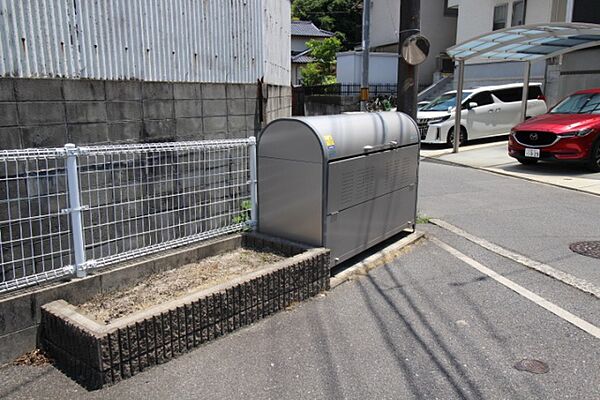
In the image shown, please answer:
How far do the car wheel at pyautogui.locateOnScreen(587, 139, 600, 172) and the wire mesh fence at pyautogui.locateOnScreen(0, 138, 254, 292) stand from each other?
27.2 feet

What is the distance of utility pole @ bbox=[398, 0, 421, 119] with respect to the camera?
6.34 metres

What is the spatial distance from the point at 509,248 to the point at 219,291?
3.77 metres

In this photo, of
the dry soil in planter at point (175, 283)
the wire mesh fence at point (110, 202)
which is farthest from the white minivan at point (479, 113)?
the dry soil in planter at point (175, 283)

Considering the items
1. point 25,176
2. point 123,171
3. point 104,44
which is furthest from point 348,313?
point 104,44

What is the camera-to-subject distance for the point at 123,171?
466cm

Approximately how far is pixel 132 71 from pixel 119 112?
1.48ft

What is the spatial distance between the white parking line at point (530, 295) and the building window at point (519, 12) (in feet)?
59.9

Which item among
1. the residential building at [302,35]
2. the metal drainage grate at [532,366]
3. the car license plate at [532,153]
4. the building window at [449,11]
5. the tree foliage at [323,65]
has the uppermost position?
the residential building at [302,35]

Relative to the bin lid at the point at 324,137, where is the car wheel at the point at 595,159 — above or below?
below

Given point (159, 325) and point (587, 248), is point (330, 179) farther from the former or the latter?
point (587, 248)

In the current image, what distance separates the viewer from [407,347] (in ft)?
11.7

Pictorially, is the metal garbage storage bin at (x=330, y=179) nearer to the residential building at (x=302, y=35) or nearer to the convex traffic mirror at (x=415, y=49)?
the convex traffic mirror at (x=415, y=49)

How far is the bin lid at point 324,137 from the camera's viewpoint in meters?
4.38

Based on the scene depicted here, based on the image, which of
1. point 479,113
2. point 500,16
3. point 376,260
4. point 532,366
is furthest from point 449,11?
point 532,366
